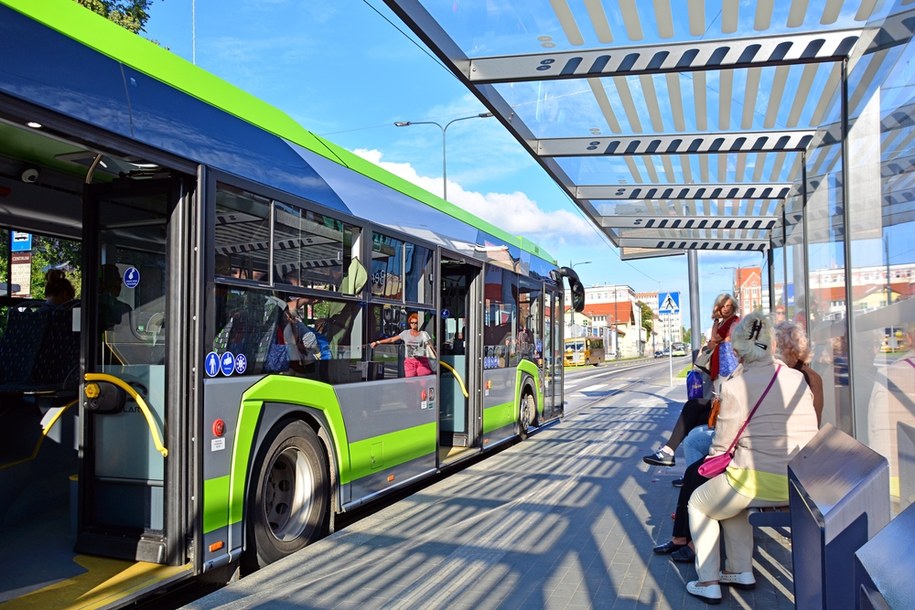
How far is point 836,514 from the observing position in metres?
2.43

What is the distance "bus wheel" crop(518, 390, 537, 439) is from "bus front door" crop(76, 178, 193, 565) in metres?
7.69

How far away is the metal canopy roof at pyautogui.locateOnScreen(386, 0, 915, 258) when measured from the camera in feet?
18.9

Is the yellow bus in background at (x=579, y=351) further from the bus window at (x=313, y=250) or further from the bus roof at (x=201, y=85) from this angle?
the bus window at (x=313, y=250)

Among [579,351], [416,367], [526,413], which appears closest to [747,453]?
[416,367]

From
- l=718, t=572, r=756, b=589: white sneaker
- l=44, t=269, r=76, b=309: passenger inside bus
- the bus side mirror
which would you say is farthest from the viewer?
the bus side mirror

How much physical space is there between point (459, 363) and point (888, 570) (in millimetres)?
8173

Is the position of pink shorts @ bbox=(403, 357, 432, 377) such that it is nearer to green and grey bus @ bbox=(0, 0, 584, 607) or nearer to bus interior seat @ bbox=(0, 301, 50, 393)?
green and grey bus @ bbox=(0, 0, 584, 607)

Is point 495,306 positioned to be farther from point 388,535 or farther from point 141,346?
point 141,346

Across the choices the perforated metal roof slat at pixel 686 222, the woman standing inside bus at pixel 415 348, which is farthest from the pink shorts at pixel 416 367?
the perforated metal roof slat at pixel 686 222

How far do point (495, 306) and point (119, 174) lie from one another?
6.33m

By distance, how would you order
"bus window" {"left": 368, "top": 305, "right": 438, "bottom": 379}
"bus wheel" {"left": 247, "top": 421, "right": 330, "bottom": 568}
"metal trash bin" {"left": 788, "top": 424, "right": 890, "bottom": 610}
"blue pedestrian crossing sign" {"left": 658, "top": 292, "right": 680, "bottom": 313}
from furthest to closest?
1. "blue pedestrian crossing sign" {"left": 658, "top": 292, "right": 680, "bottom": 313}
2. "bus window" {"left": 368, "top": 305, "right": 438, "bottom": 379}
3. "bus wheel" {"left": 247, "top": 421, "right": 330, "bottom": 568}
4. "metal trash bin" {"left": 788, "top": 424, "right": 890, "bottom": 610}

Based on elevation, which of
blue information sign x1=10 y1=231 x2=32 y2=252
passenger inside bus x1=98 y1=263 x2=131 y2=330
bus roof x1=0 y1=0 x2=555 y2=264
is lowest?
passenger inside bus x1=98 y1=263 x2=131 y2=330

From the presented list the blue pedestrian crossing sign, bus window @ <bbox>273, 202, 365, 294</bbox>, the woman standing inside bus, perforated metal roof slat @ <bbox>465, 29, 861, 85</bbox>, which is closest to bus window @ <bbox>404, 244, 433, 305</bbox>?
the woman standing inside bus

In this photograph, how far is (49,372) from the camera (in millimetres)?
6859
